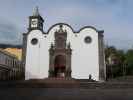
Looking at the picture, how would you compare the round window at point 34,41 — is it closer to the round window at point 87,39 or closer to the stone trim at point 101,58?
the round window at point 87,39

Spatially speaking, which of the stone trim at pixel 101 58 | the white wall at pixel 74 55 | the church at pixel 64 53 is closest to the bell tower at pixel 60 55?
the church at pixel 64 53

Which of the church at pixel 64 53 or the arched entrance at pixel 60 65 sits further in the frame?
the arched entrance at pixel 60 65

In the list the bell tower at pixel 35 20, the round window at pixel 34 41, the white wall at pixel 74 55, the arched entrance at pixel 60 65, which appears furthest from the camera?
Result: the bell tower at pixel 35 20

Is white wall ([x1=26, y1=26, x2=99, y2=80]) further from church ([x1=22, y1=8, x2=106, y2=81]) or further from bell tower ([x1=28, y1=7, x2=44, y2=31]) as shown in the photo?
bell tower ([x1=28, y1=7, x2=44, y2=31])

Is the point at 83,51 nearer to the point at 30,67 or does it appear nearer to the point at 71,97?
the point at 30,67

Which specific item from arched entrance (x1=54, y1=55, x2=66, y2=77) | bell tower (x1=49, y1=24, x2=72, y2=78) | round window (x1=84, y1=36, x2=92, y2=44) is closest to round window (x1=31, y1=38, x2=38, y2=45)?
bell tower (x1=49, y1=24, x2=72, y2=78)

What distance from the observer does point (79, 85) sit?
1927 cm

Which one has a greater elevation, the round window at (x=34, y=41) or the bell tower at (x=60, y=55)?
the round window at (x=34, y=41)

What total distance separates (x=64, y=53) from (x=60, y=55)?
2.81 feet

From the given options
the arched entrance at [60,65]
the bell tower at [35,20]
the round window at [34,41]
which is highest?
the bell tower at [35,20]

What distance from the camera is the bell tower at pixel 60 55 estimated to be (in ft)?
128

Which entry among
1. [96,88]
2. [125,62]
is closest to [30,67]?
Answer: [125,62]

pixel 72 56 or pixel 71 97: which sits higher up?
pixel 72 56

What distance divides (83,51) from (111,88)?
20.5 metres
